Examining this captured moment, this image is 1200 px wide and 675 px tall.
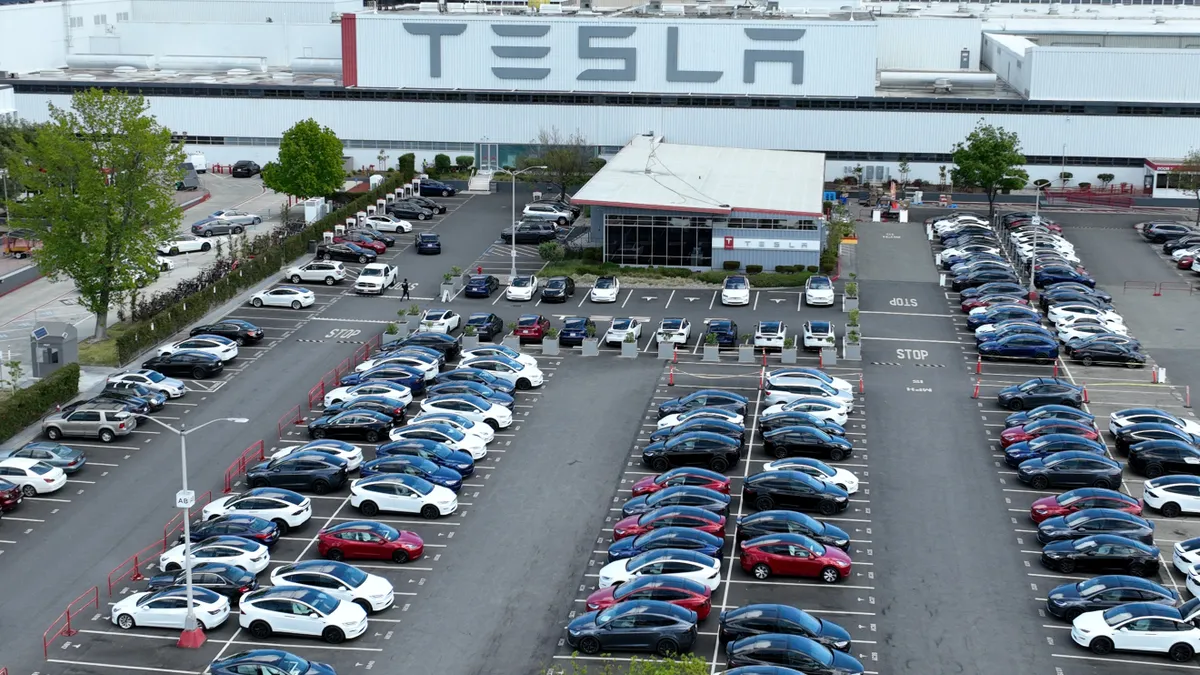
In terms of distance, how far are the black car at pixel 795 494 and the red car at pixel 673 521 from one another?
2639 millimetres

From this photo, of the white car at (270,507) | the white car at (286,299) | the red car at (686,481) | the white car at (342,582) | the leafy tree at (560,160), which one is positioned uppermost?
the leafy tree at (560,160)

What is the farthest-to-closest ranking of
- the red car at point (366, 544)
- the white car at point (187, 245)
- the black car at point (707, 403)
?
1. the white car at point (187, 245)
2. the black car at point (707, 403)
3. the red car at point (366, 544)

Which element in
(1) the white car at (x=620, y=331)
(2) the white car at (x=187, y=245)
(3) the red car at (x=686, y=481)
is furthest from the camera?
(2) the white car at (x=187, y=245)

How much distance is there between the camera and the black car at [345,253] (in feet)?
283

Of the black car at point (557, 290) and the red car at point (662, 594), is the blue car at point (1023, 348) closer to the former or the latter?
the black car at point (557, 290)

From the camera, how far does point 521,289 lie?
77.9 metres

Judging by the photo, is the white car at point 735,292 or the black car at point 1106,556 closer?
the black car at point 1106,556

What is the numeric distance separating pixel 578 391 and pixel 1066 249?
36638 millimetres

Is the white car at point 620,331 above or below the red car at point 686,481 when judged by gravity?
above

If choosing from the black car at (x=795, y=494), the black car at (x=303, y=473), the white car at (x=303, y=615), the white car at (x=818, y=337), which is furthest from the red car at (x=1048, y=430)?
the white car at (x=303, y=615)

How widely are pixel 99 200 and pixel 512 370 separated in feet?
69.1

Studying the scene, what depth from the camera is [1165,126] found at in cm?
10381

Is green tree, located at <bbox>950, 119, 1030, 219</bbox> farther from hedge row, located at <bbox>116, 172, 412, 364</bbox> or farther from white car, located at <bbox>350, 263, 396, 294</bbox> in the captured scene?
white car, located at <bbox>350, 263, 396, 294</bbox>

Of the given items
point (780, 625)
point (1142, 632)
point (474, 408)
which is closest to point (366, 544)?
point (474, 408)
